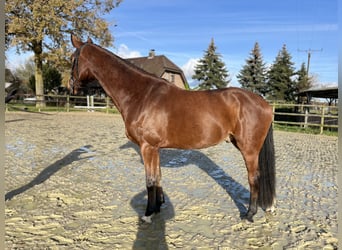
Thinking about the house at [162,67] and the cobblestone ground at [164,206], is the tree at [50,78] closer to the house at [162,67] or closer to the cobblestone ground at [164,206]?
the house at [162,67]

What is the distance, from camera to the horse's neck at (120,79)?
3.22 metres

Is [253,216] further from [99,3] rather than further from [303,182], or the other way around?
[99,3]

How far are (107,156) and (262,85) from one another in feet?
100

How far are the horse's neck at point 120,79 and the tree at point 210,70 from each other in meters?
31.3

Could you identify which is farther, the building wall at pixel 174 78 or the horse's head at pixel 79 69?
the building wall at pixel 174 78

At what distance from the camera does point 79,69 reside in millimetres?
3230

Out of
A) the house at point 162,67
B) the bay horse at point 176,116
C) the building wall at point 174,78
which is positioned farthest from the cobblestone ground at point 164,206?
the building wall at point 174,78

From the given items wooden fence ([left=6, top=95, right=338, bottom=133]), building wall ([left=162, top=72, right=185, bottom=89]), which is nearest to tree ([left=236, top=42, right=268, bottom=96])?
building wall ([left=162, top=72, right=185, bottom=89])

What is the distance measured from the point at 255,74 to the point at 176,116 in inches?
1314

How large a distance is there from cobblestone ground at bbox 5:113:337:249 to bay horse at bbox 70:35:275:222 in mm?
308

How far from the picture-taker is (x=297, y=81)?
107 ft

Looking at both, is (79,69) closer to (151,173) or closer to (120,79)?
(120,79)

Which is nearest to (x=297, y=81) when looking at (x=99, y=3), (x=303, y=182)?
(x=99, y=3)

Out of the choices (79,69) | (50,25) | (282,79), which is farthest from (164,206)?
(282,79)
